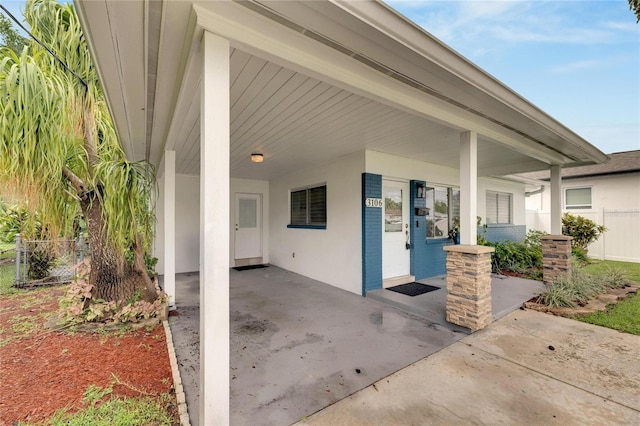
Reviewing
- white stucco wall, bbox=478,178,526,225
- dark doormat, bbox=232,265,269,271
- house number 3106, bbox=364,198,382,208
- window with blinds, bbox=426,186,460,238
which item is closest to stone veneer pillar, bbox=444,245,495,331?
house number 3106, bbox=364,198,382,208

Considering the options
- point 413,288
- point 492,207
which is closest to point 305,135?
point 413,288

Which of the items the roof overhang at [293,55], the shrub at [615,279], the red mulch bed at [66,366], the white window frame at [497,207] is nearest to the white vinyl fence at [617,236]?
the white window frame at [497,207]

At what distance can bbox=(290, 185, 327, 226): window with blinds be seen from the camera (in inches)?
241

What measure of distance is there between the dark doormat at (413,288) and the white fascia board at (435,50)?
3.14m

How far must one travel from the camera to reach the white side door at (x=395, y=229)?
5.35 m

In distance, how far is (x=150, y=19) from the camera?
156 centimetres

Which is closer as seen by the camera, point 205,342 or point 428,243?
point 205,342

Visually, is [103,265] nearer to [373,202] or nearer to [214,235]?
[214,235]

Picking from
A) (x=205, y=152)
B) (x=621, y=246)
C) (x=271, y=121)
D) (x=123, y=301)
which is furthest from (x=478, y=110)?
(x=621, y=246)

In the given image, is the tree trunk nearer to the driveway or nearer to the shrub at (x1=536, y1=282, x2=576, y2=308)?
the driveway

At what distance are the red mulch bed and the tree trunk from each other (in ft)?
1.85

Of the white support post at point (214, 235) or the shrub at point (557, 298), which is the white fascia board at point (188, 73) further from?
the shrub at point (557, 298)

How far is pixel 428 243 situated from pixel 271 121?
174 inches

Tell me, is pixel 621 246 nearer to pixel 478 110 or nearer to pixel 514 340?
pixel 514 340
